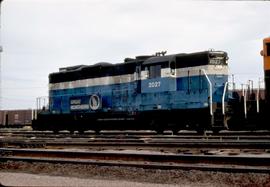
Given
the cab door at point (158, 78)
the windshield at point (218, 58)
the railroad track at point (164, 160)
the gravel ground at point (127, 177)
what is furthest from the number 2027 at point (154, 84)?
the gravel ground at point (127, 177)

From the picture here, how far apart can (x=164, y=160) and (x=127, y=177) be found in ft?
4.99

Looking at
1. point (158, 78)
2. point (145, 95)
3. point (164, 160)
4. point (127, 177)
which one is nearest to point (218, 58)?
point (158, 78)

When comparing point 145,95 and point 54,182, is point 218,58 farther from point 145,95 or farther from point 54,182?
point 54,182

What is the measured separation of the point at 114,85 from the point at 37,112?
20.8ft

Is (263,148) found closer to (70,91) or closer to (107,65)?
(107,65)

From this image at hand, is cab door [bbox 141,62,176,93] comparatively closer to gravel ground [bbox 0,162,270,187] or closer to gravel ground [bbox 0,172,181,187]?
gravel ground [bbox 0,162,270,187]

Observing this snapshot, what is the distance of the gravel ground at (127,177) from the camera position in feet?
23.5

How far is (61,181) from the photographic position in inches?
296

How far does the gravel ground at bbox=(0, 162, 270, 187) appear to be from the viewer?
23.5 ft

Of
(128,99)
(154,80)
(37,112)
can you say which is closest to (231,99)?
(154,80)

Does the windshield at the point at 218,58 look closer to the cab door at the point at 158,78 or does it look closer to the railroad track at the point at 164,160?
the cab door at the point at 158,78

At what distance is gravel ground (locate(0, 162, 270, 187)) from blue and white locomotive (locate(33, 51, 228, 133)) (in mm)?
8727

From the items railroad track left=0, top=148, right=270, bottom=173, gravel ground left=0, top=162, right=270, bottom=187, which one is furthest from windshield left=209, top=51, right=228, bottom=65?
gravel ground left=0, top=162, right=270, bottom=187

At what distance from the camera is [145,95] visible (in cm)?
1952
